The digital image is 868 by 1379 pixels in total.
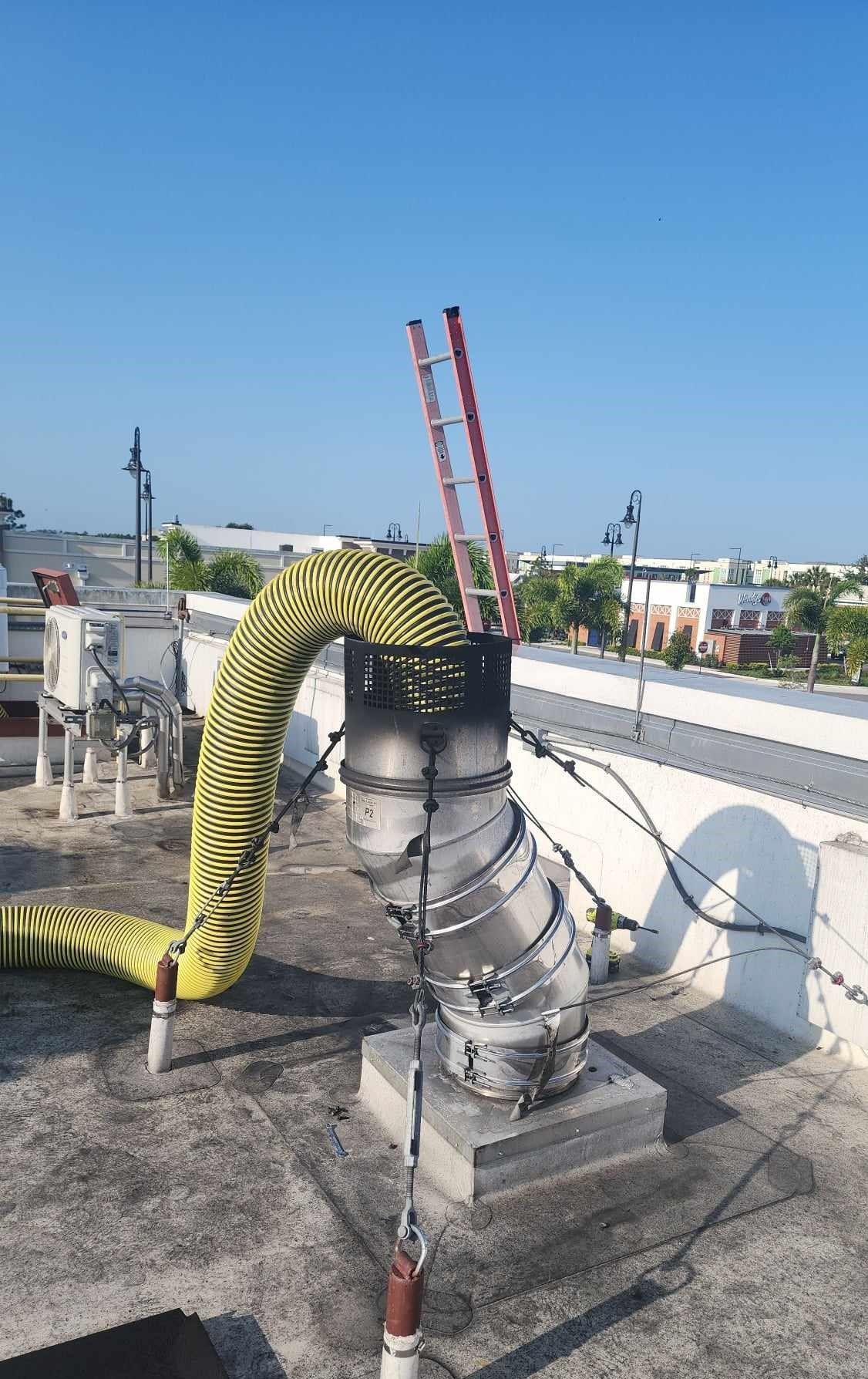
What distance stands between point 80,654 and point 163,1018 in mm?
8999

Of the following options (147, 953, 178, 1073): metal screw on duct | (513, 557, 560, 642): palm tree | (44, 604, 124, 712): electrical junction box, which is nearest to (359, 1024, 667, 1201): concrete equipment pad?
(147, 953, 178, 1073): metal screw on duct

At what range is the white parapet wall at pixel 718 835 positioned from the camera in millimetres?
9125

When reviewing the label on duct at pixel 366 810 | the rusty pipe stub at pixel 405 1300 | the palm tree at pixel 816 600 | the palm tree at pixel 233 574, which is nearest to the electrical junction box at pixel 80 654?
the label on duct at pixel 366 810

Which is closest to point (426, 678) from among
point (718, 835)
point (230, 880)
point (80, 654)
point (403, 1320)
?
point (230, 880)

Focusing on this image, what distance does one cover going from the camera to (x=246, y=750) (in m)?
7.28

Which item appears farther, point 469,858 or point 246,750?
point 246,750

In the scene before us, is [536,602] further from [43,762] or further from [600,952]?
[600,952]

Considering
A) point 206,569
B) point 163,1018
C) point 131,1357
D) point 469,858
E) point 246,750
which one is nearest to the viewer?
point 131,1357

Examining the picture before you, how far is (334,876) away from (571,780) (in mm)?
3843

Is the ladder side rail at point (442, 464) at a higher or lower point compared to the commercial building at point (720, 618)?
higher

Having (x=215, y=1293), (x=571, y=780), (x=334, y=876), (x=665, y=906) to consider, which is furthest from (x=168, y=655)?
(x=215, y=1293)

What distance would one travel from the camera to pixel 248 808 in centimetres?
757

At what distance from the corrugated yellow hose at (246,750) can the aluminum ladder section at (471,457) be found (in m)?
2.10

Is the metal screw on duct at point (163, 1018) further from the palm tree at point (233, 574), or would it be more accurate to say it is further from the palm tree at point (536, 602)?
the palm tree at point (536, 602)
